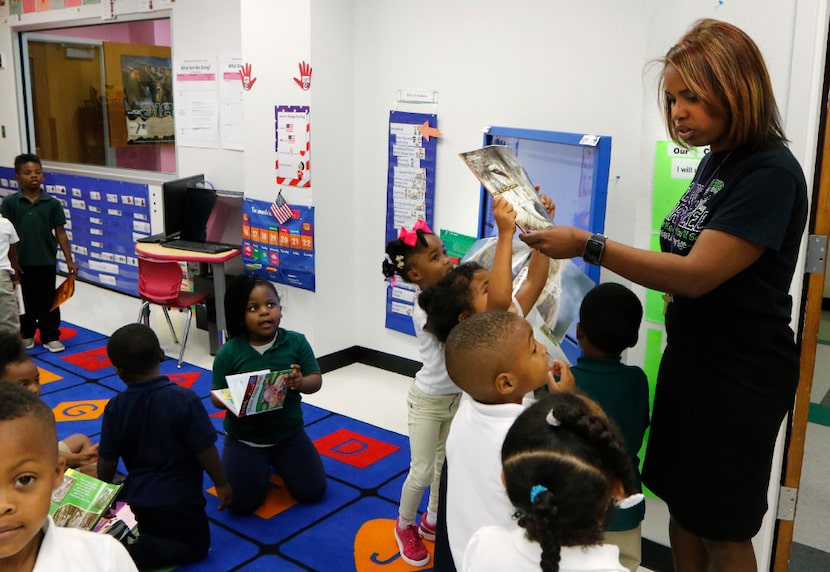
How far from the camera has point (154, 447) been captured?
2.43 metres

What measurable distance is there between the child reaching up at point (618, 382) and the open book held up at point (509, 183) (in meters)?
0.32

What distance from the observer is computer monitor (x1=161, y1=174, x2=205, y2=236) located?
15.9 feet

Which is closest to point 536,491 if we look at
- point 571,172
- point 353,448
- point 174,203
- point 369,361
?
point 571,172

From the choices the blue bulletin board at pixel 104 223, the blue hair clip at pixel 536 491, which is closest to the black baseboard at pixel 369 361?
the blue bulletin board at pixel 104 223

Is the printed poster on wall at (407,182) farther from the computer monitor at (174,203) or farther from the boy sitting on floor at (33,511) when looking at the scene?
the boy sitting on floor at (33,511)

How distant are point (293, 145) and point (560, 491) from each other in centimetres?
334

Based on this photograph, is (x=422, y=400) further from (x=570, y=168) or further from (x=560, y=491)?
(x=560, y=491)

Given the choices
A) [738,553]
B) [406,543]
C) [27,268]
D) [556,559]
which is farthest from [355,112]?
[556,559]

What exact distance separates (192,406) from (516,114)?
2127 mm

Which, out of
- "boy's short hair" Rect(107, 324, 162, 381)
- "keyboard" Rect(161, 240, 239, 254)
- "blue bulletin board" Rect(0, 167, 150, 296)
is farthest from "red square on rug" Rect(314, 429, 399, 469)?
"blue bulletin board" Rect(0, 167, 150, 296)

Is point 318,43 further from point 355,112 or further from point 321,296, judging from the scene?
point 321,296

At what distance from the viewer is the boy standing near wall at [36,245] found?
4617 millimetres

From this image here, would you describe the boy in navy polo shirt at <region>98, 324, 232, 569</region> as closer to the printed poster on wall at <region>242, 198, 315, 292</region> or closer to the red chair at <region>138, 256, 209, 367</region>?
the printed poster on wall at <region>242, 198, 315, 292</region>

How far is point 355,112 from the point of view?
4312mm
